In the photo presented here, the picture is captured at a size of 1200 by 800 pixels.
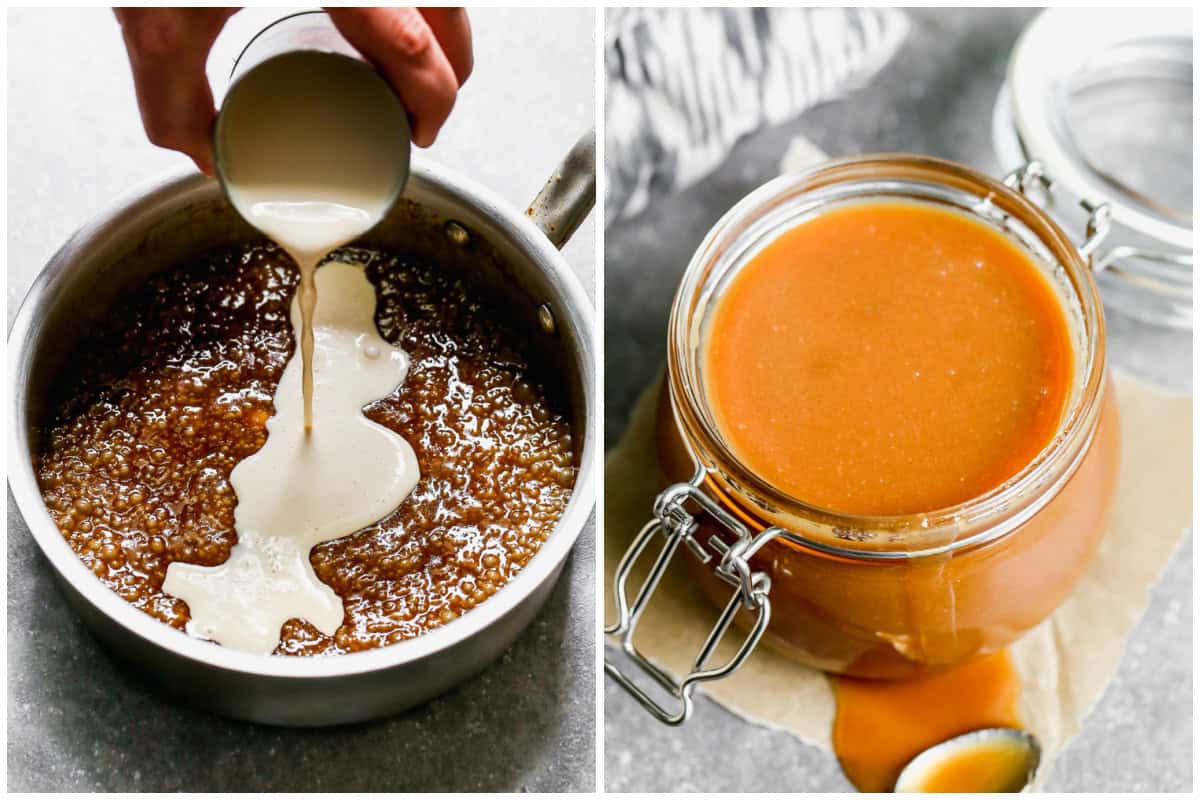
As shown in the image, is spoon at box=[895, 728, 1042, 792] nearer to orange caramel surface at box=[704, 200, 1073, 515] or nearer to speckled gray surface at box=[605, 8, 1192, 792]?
speckled gray surface at box=[605, 8, 1192, 792]

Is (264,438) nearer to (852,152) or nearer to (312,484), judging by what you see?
(312,484)

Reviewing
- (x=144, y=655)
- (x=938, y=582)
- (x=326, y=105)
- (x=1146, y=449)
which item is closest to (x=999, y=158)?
(x=1146, y=449)

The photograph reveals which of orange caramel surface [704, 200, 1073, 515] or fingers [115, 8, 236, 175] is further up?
fingers [115, 8, 236, 175]

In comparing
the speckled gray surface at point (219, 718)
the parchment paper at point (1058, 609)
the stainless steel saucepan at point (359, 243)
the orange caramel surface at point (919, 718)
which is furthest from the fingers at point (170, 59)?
the orange caramel surface at point (919, 718)

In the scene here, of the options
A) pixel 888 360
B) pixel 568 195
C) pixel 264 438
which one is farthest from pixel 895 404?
pixel 264 438

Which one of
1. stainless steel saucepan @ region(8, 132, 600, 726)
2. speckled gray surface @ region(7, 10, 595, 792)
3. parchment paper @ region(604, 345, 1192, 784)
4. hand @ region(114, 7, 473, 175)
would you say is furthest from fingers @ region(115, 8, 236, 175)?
parchment paper @ region(604, 345, 1192, 784)

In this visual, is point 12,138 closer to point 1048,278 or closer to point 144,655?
point 144,655
